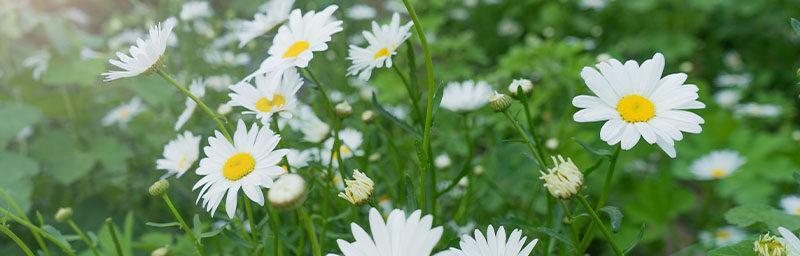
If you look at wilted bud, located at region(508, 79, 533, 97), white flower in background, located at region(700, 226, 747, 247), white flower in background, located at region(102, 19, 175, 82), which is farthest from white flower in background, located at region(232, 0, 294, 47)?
white flower in background, located at region(700, 226, 747, 247)

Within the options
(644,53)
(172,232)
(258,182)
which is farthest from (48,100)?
(644,53)

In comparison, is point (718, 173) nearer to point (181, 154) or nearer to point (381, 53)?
point (381, 53)

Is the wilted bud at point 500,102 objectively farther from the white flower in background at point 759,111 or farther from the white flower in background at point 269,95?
the white flower in background at point 759,111

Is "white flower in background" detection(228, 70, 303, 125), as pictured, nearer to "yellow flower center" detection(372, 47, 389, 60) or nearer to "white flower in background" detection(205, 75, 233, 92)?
"yellow flower center" detection(372, 47, 389, 60)

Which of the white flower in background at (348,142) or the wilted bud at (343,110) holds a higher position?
the wilted bud at (343,110)

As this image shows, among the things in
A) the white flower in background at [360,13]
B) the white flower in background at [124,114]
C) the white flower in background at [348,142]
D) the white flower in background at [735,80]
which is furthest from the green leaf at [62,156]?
the white flower in background at [735,80]

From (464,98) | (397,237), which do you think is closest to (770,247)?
(397,237)

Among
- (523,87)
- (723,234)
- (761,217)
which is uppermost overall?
(523,87)
